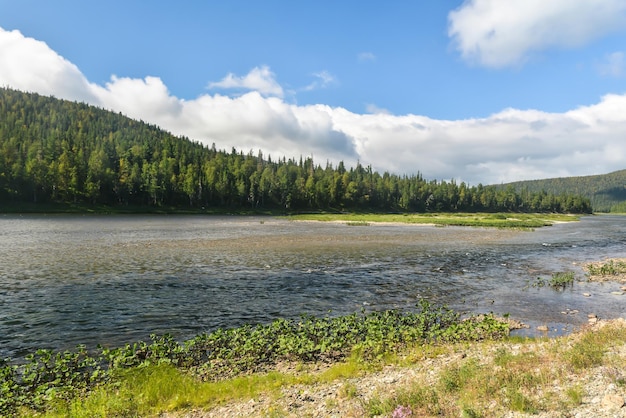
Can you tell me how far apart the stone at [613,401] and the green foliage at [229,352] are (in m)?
8.26

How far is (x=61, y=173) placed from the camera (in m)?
153

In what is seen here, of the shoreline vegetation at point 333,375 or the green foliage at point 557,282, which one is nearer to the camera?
the shoreline vegetation at point 333,375

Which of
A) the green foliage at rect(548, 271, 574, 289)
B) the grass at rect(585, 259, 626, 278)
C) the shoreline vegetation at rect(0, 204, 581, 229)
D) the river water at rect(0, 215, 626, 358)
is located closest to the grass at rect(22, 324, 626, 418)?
the river water at rect(0, 215, 626, 358)

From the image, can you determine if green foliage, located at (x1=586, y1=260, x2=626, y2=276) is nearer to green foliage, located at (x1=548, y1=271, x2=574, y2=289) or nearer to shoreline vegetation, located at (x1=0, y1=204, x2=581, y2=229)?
green foliage, located at (x1=548, y1=271, x2=574, y2=289)

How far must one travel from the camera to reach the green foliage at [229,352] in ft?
45.8

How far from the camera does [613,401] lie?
32.8 feet

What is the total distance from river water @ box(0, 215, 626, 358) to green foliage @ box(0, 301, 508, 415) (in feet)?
8.00

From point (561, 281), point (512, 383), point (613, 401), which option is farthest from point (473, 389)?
point (561, 281)

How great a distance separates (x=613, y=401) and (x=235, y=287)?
25.9 metres

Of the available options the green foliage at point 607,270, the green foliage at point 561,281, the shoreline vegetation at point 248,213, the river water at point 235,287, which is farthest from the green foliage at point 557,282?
the shoreline vegetation at point 248,213

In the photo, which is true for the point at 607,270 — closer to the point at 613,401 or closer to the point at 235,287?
the point at 613,401

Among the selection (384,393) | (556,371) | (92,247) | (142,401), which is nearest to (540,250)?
(556,371)

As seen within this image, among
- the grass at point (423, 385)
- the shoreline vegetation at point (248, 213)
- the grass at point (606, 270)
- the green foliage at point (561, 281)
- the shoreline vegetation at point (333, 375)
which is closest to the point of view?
the grass at point (423, 385)

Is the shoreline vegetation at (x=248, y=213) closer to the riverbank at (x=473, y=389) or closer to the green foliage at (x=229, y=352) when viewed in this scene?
the green foliage at (x=229, y=352)
